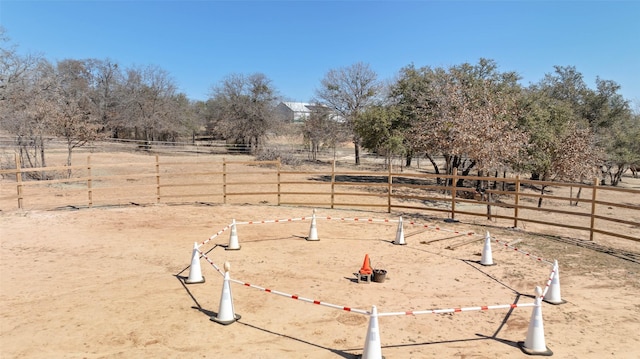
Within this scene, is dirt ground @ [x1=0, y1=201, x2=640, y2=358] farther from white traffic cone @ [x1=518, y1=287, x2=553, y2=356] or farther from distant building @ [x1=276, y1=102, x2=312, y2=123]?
distant building @ [x1=276, y1=102, x2=312, y2=123]

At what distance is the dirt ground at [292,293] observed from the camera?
445cm

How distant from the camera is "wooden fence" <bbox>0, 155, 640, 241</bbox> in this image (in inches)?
478

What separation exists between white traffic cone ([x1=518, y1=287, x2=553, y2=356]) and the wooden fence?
6522mm

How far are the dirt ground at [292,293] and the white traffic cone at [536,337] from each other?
15 centimetres

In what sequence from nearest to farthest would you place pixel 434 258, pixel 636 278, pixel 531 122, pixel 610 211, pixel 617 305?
1. pixel 617 305
2. pixel 636 278
3. pixel 434 258
4. pixel 531 122
5. pixel 610 211

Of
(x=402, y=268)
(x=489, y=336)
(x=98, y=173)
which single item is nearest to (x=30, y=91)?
(x=98, y=173)

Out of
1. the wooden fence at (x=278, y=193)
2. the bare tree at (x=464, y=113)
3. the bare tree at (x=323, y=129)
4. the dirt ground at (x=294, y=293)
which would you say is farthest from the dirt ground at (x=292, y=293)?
the bare tree at (x=323, y=129)

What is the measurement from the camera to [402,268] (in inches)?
289

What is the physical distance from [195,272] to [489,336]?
4269mm

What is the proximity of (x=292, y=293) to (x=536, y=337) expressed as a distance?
10.4 ft

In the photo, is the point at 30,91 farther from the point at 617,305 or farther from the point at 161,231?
the point at 617,305

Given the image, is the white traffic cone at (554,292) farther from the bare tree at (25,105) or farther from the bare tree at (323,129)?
the bare tree at (323,129)

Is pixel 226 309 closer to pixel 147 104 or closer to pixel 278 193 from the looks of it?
pixel 278 193

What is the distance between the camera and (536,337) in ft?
14.3
